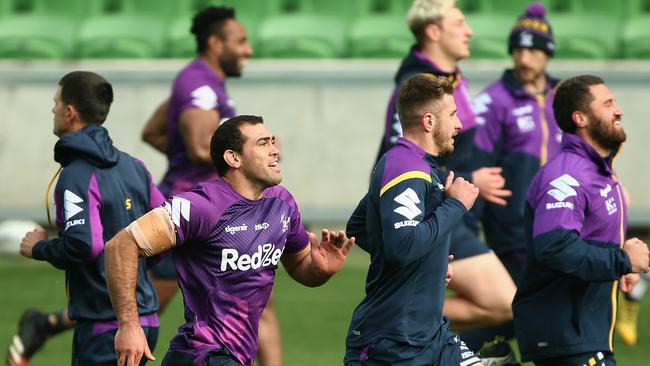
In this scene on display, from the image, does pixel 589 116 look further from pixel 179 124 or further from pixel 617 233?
pixel 179 124

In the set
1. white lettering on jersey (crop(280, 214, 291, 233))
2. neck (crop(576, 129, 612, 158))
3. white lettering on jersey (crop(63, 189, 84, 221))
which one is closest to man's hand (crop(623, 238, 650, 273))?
neck (crop(576, 129, 612, 158))

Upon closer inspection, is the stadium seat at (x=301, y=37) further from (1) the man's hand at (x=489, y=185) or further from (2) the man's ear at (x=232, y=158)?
(2) the man's ear at (x=232, y=158)

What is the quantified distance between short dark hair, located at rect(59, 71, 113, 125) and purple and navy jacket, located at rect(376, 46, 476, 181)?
1.86 metres

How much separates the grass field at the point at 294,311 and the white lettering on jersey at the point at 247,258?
3.02 meters

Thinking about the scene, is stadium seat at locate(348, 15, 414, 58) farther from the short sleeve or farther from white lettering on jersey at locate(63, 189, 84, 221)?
the short sleeve

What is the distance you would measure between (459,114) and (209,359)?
9.27 feet

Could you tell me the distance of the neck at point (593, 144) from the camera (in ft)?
22.0

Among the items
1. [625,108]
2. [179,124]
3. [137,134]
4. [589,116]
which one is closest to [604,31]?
[625,108]

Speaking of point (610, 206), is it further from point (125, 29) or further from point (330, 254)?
point (125, 29)

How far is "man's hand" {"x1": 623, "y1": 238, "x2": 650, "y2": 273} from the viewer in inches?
250

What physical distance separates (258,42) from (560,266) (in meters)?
8.65

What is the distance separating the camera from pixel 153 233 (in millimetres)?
5777

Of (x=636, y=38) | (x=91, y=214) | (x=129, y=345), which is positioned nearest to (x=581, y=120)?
(x=91, y=214)

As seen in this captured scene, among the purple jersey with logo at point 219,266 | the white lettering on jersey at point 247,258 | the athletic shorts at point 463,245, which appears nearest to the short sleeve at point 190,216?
the purple jersey with logo at point 219,266
